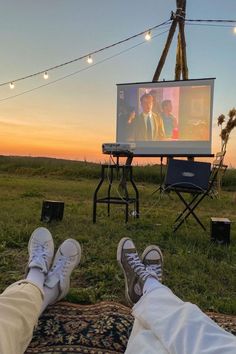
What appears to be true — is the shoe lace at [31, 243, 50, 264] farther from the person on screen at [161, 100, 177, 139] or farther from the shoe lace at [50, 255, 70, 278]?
the person on screen at [161, 100, 177, 139]

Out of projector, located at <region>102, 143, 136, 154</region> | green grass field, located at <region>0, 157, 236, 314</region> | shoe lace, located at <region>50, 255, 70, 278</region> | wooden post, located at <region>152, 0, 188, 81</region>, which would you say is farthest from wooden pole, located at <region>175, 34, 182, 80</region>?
shoe lace, located at <region>50, 255, 70, 278</region>

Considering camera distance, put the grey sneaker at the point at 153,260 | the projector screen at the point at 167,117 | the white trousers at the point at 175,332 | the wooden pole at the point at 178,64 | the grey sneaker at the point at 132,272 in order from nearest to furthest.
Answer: the white trousers at the point at 175,332 < the grey sneaker at the point at 132,272 < the grey sneaker at the point at 153,260 < the projector screen at the point at 167,117 < the wooden pole at the point at 178,64

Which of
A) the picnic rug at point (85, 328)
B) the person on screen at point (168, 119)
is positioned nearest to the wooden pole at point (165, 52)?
the person on screen at point (168, 119)

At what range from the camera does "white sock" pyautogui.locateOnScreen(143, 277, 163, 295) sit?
3.64 feet

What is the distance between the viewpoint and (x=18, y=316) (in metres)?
0.89

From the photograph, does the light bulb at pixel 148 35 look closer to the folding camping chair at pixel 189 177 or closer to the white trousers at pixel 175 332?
the folding camping chair at pixel 189 177

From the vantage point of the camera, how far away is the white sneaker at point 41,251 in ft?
4.61

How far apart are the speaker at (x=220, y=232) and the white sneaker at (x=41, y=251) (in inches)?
55.0

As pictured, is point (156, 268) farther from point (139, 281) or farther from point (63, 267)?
point (63, 267)

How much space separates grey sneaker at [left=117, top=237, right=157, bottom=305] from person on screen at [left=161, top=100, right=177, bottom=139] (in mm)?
3136

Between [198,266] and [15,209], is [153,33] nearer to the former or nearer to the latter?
[15,209]

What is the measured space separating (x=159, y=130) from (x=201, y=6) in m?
2.68

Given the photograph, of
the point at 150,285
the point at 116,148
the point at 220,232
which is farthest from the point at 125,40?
the point at 150,285

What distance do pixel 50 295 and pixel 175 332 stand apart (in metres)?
0.75
